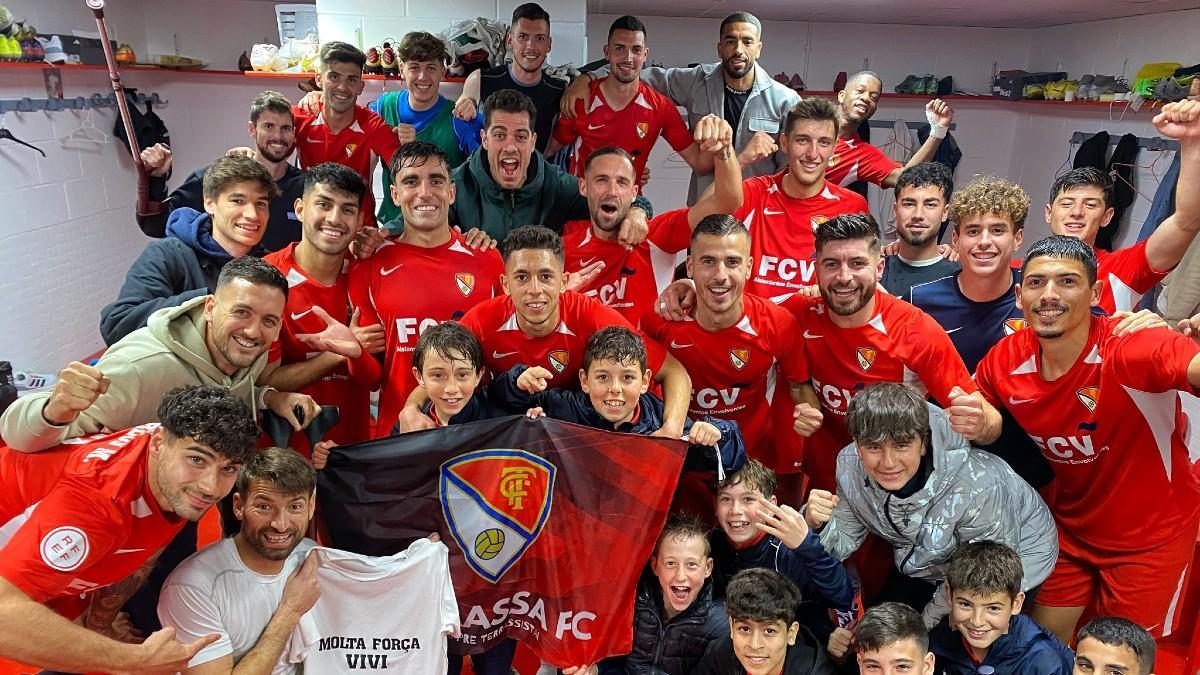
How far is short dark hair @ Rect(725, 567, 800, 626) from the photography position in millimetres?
2770

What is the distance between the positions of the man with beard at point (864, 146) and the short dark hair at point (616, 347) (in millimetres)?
2659

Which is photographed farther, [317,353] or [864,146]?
[864,146]

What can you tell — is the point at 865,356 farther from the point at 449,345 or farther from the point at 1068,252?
the point at 449,345

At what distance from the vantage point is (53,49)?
6.86 meters

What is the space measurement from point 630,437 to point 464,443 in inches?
25.2

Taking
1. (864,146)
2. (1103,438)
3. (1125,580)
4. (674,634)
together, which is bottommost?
(674,634)

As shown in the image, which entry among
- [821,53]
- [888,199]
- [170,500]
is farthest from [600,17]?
[170,500]

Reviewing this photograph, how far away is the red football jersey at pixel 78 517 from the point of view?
2455 mm

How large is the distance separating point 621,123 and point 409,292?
2053 mm

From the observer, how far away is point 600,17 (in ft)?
30.4

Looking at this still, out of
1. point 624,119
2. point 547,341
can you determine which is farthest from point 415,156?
point 624,119

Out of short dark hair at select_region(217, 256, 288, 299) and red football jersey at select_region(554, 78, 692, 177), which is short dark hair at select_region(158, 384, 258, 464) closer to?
short dark hair at select_region(217, 256, 288, 299)

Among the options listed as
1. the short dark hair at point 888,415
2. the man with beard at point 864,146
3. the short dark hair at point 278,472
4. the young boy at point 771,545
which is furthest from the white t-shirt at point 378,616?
the man with beard at point 864,146

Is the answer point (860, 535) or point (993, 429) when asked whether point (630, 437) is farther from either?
point (993, 429)
